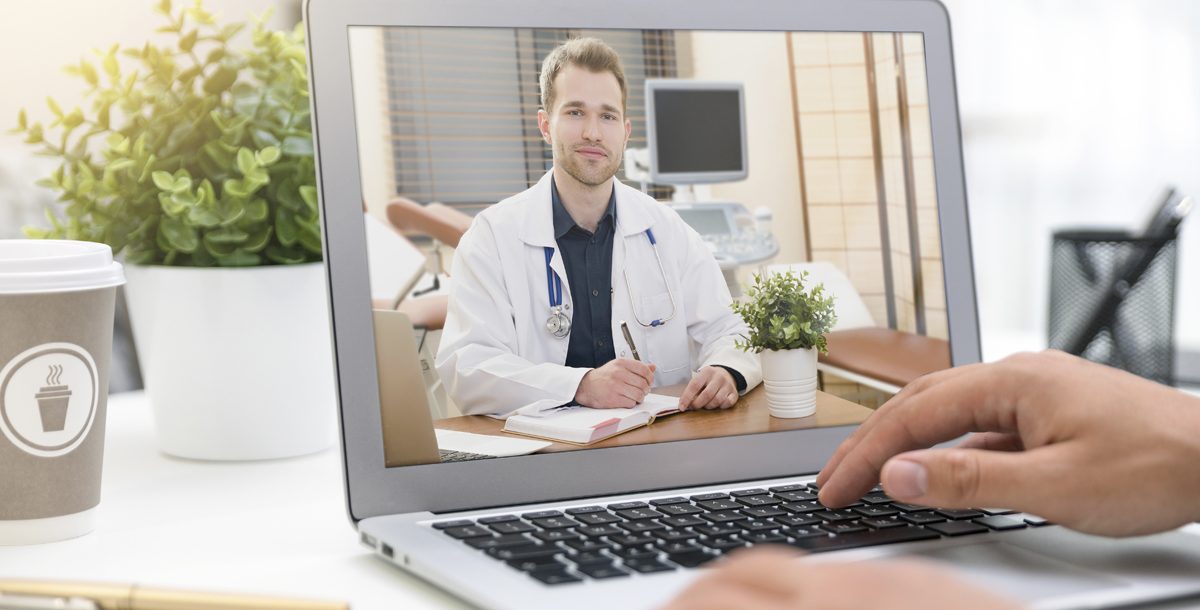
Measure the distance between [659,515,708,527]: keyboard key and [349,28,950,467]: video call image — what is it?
0.35ft

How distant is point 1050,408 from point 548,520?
27 centimetres

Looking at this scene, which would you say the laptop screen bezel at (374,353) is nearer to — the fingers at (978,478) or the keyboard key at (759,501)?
the keyboard key at (759,501)

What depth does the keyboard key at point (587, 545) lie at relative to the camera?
1.65 ft

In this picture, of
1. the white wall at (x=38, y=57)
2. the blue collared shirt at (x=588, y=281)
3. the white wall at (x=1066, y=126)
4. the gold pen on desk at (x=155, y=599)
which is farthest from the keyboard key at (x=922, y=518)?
the white wall at (x=1066, y=126)

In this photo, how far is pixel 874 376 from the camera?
74 cm

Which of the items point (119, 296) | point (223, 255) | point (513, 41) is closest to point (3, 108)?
point (119, 296)

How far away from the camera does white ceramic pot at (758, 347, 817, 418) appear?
703mm

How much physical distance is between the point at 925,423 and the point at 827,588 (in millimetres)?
298

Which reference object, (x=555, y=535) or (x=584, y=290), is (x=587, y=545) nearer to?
(x=555, y=535)

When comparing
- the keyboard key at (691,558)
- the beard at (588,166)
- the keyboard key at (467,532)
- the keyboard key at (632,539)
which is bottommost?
the keyboard key at (691,558)

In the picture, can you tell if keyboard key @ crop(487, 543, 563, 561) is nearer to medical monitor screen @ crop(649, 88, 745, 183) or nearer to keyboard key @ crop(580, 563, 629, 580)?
keyboard key @ crop(580, 563, 629, 580)

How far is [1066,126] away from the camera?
2.78 metres

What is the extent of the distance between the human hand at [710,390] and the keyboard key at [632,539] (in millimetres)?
169

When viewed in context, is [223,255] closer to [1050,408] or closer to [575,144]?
[575,144]
